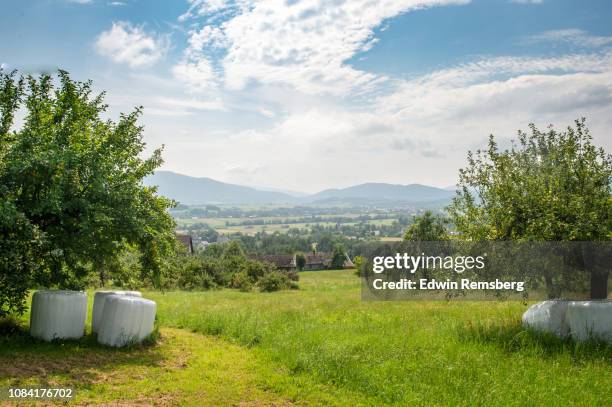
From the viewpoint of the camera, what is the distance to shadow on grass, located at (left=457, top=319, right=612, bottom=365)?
37.3 ft

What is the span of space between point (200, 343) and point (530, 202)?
10.0 metres

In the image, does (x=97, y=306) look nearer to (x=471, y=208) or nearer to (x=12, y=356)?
(x=12, y=356)

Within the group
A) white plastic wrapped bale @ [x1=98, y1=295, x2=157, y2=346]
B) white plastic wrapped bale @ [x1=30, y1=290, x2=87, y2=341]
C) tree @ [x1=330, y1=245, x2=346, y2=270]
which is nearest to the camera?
white plastic wrapped bale @ [x1=30, y1=290, x2=87, y2=341]

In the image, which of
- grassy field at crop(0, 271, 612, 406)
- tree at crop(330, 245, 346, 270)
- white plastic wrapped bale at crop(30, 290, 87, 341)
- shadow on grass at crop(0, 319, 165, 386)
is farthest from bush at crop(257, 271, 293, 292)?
tree at crop(330, 245, 346, 270)

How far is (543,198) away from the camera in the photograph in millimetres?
13328

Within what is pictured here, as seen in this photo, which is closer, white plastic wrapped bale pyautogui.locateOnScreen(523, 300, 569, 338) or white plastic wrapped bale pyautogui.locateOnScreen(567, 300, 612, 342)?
white plastic wrapped bale pyautogui.locateOnScreen(567, 300, 612, 342)

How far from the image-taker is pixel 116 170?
Answer: 46.0 ft

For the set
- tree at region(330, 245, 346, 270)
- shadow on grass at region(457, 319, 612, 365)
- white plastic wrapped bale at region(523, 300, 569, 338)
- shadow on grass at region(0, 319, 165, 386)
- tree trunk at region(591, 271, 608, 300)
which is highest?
tree trunk at region(591, 271, 608, 300)

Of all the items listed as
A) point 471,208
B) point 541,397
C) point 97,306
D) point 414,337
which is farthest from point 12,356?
point 471,208

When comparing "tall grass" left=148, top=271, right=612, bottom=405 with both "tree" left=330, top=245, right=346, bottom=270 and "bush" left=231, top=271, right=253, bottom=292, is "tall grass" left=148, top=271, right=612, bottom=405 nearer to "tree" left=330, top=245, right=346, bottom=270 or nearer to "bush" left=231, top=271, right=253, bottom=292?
"bush" left=231, top=271, right=253, bottom=292

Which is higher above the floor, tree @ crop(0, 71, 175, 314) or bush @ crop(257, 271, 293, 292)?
tree @ crop(0, 71, 175, 314)

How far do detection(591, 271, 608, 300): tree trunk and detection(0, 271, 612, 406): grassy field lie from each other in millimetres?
2267

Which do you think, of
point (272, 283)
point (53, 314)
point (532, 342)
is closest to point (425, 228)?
point (272, 283)

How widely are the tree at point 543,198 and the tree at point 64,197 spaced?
9.38 meters
